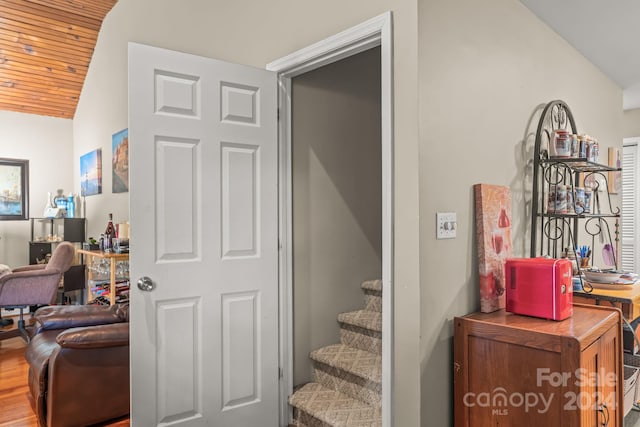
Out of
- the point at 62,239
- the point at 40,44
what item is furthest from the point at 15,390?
the point at 40,44

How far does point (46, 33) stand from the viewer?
5.19 meters

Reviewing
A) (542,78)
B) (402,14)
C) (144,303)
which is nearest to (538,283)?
(402,14)

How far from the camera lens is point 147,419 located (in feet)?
7.26

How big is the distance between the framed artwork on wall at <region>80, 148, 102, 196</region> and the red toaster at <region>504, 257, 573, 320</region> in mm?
5036

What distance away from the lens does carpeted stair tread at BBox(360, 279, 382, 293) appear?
313 centimetres

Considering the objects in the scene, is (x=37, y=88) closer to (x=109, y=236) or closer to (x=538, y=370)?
(x=109, y=236)

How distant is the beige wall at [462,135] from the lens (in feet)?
6.20

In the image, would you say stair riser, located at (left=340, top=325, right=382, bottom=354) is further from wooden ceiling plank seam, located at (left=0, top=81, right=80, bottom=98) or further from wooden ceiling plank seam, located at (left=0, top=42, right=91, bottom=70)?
wooden ceiling plank seam, located at (left=0, top=81, right=80, bottom=98)

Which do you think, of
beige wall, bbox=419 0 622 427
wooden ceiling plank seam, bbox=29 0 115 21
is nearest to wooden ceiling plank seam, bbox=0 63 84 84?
wooden ceiling plank seam, bbox=29 0 115 21

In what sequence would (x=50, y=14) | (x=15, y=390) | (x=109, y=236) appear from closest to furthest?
(x=15, y=390)
(x=109, y=236)
(x=50, y=14)

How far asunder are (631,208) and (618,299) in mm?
3964

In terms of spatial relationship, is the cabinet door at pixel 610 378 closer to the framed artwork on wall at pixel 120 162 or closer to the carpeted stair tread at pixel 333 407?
the carpeted stair tread at pixel 333 407

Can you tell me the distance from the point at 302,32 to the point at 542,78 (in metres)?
1.55

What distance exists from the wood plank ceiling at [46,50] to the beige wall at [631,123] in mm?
6426
